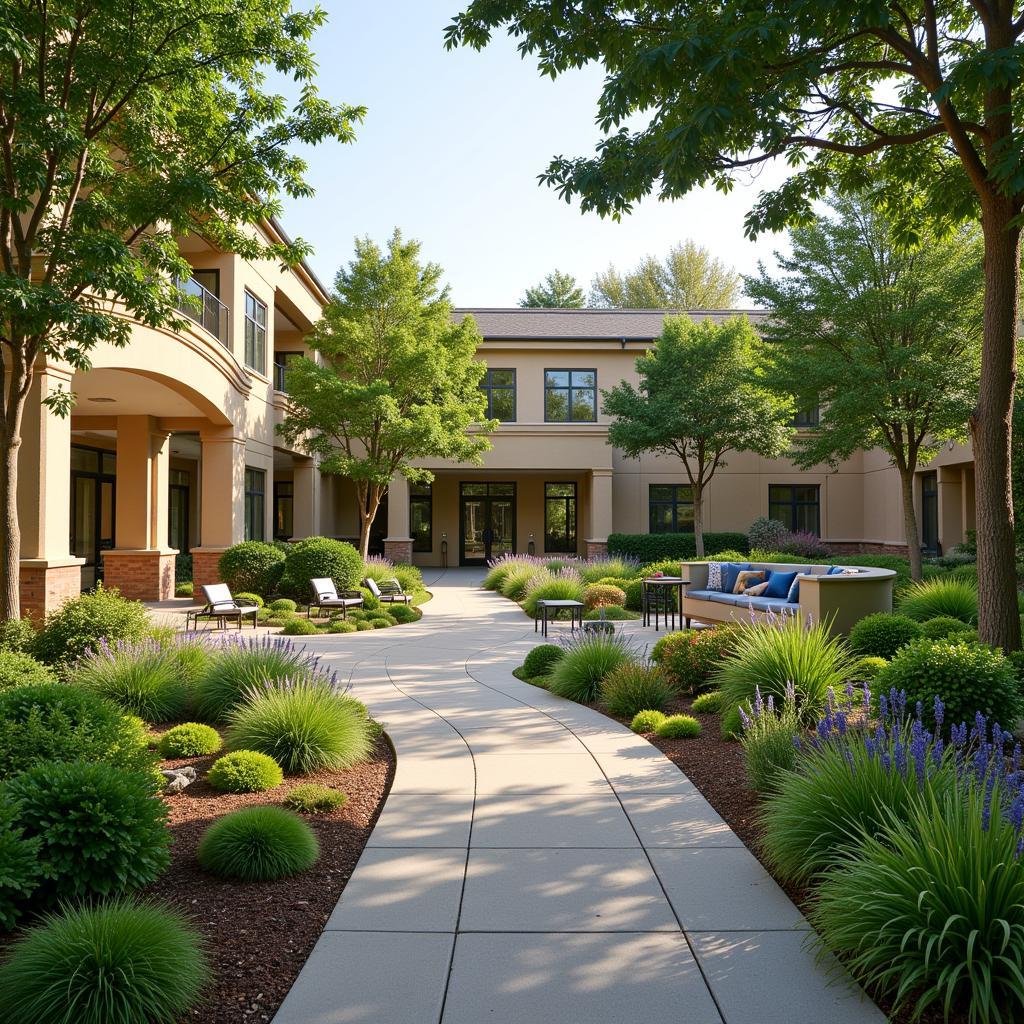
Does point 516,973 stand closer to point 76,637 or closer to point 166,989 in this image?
point 166,989

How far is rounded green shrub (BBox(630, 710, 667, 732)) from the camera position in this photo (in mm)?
7516

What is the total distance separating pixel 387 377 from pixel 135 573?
7748 millimetres

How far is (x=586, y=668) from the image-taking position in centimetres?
912

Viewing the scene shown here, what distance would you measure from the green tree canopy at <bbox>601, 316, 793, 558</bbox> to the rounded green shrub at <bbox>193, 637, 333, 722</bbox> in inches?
665

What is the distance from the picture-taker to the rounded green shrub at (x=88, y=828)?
3.73 meters

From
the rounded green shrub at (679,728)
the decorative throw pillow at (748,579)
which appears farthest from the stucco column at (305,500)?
the rounded green shrub at (679,728)

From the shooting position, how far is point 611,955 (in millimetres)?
3553

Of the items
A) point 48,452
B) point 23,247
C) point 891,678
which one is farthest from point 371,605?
point 891,678

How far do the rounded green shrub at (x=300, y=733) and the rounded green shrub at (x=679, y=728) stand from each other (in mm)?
2625

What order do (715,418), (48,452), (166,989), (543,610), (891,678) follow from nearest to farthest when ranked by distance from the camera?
(166,989) < (891,678) < (48,452) < (543,610) < (715,418)

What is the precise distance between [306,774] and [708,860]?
10.2 ft

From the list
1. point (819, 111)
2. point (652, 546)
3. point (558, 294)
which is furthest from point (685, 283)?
point (819, 111)

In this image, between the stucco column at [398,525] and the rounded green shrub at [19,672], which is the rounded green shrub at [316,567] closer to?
the stucco column at [398,525]

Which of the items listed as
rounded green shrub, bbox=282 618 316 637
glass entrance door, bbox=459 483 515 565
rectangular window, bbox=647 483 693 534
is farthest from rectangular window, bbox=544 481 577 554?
rounded green shrub, bbox=282 618 316 637
